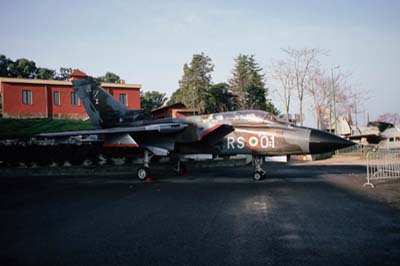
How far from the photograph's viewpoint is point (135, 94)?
4284cm

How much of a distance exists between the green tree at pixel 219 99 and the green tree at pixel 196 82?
136 centimetres

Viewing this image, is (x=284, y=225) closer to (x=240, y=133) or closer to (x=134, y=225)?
(x=134, y=225)

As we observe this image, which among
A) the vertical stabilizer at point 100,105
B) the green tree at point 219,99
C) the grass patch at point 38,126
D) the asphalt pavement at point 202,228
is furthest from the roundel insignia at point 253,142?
the green tree at point 219,99

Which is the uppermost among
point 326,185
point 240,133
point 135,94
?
point 135,94

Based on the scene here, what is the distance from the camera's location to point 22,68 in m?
80.1

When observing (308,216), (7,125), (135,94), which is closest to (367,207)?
(308,216)

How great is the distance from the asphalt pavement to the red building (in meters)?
28.6

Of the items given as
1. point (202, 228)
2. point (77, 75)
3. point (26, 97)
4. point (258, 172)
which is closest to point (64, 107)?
point (26, 97)

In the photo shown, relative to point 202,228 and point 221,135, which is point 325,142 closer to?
point 221,135

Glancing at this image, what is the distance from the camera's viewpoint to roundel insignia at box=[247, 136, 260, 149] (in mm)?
12977

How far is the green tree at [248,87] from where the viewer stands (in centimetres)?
5653

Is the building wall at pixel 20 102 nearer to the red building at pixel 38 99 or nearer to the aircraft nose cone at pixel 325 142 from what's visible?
the red building at pixel 38 99

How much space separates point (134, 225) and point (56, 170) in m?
13.3

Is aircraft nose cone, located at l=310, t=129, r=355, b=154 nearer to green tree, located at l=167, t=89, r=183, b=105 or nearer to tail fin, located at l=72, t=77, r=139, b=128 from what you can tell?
tail fin, located at l=72, t=77, r=139, b=128
